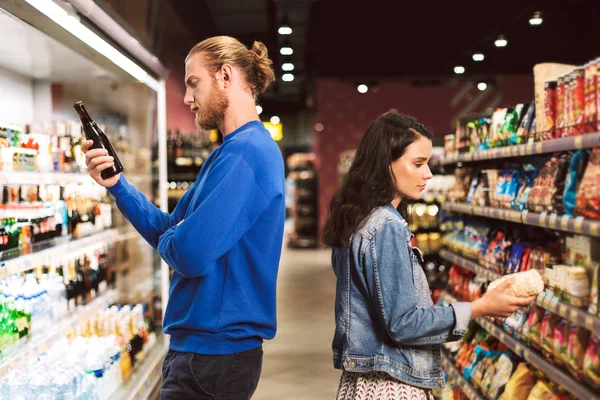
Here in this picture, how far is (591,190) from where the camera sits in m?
2.35

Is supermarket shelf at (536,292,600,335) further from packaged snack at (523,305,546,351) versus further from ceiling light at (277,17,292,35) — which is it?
ceiling light at (277,17,292,35)

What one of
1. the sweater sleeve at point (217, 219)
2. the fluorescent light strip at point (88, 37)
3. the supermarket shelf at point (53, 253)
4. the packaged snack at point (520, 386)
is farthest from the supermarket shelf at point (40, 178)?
the packaged snack at point (520, 386)

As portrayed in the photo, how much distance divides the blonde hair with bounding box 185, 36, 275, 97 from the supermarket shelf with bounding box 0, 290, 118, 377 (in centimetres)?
140

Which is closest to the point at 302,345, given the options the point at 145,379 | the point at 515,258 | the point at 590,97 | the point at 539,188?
the point at 145,379

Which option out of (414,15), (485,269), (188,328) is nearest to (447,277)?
(485,269)

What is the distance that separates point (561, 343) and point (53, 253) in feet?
7.33

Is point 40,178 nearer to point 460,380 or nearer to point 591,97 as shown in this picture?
point 591,97

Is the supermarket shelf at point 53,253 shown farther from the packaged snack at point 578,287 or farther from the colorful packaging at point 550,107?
the colorful packaging at point 550,107

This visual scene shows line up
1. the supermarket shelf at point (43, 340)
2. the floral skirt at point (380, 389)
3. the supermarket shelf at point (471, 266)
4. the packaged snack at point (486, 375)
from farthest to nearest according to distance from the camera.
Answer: the supermarket shelf at point (471, 266), the packaged snack at point (486, 375), the supermarket shelf at point (43, 340), the floral skirt at point (380, 389)

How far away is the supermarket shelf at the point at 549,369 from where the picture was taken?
242 cm

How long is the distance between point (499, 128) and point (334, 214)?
207cm

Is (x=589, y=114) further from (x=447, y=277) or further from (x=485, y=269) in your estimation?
(x=447, y=277)

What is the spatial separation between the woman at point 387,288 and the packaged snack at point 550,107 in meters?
1.06

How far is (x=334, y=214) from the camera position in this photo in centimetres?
202
